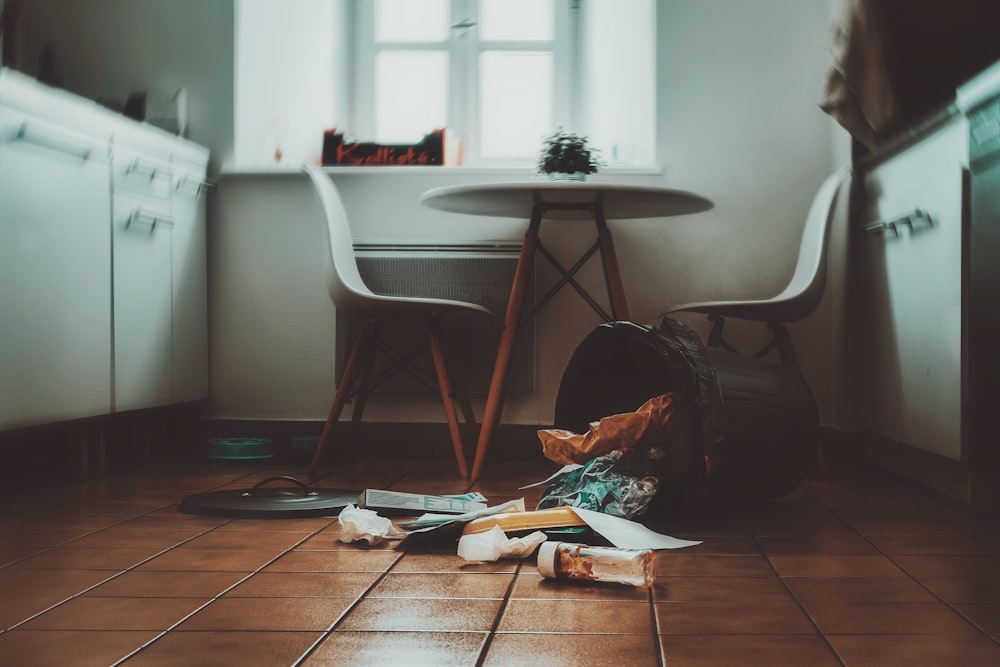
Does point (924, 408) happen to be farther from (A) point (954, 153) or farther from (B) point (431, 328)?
(B) point (431, 328)

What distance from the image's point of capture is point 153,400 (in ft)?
9.50

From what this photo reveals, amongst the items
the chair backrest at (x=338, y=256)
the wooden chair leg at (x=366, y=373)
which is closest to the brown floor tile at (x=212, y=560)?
the chair backrest at (x=338, y=256)

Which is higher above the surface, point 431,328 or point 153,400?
point 431,328

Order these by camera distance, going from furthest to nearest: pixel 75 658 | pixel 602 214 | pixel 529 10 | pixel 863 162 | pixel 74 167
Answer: pixel 529 10 < pixel 863 162 < pixel 602 214 < pixel 74 167 < pixel 75 658

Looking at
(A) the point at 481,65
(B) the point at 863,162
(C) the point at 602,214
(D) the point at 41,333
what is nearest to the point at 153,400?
(D) the point at 41,333

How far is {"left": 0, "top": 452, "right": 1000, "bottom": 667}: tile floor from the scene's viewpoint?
1.14 meters

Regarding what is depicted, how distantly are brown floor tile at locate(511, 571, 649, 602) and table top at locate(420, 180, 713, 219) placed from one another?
1186mm

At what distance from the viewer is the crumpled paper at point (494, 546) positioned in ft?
5.39

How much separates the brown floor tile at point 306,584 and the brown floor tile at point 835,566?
69 cm

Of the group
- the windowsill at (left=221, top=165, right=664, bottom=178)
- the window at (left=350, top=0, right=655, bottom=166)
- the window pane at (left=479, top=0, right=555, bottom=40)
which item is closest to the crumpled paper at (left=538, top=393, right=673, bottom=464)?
the windowsill at (left=221, top=165, right=664, bottom=178)

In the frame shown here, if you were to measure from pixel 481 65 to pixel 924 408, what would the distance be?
2.11 metres

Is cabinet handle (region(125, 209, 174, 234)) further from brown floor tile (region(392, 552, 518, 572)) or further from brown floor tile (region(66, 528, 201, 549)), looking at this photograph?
brown floor tile (region(392, 552, 518, 572))

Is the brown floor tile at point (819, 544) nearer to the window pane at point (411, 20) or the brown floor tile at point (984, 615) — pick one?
the brown floor tile at point (984, 615)

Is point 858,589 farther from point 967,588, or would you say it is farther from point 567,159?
point 567,159
